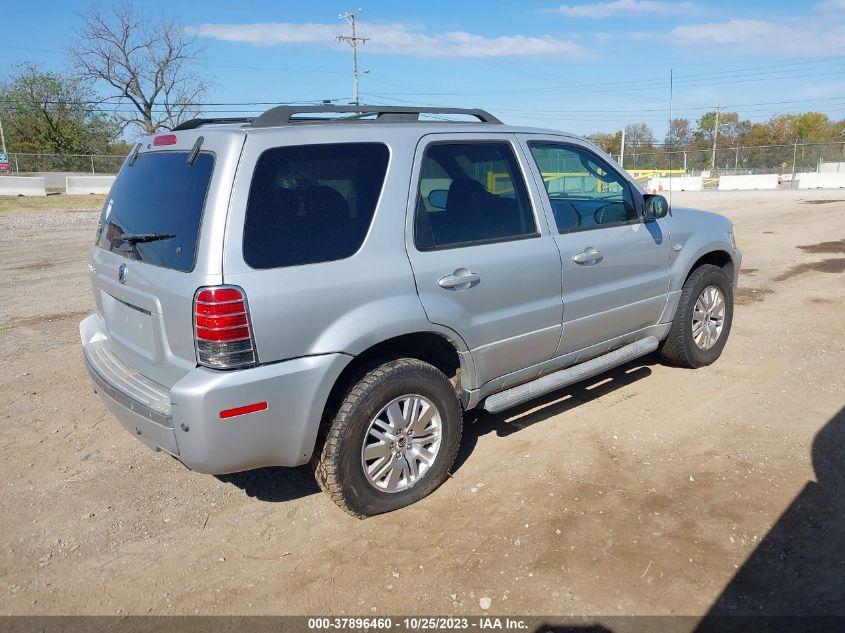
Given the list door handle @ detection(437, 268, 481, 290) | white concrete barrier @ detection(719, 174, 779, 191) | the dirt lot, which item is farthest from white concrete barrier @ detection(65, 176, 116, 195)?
white concrete barrier @ detection(719, 174, 779, 191)

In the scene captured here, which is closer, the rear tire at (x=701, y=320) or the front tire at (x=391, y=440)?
the front tire at (x=391, y=440)

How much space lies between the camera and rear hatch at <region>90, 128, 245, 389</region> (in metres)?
2.91

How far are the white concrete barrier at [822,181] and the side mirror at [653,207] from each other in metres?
36.8

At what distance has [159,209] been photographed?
10.7 feet

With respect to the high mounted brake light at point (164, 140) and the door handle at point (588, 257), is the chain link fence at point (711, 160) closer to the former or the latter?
the door handle at point (588, 257)

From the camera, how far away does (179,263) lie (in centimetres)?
299

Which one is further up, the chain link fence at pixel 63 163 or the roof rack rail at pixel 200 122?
the chain link fence at pixel 63 163

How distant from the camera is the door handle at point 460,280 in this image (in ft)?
11.4

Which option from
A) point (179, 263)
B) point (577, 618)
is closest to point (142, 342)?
point (179, 263)

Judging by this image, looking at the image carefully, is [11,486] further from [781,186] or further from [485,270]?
[781,186]

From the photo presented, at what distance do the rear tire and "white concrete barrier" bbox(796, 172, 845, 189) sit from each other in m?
35.8

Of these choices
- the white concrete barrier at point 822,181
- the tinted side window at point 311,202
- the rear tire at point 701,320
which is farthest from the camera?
the white concrete barrier at point 822,181

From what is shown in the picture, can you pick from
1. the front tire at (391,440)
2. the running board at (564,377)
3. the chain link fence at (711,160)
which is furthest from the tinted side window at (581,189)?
the chain link fence at (711,160)

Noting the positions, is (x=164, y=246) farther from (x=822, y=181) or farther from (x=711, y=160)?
(x=711, y=160)
